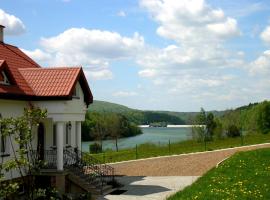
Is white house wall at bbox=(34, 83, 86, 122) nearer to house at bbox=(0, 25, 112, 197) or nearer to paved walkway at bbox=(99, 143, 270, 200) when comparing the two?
house at bbox=(0, 25, 112, 197)

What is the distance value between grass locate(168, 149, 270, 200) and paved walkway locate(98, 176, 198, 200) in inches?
59.1

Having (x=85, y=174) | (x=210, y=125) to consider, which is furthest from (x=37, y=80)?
(x=210, y=125)

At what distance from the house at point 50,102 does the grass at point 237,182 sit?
551cm

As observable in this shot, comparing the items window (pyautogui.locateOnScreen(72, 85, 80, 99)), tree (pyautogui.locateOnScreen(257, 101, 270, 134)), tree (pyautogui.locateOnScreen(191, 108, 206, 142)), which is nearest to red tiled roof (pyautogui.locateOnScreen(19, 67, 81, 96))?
window (pyautogui.locateOnScreen(72, 85, 80, 99))

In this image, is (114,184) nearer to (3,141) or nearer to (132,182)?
(132,182)

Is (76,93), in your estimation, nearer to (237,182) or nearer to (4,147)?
(4,147)

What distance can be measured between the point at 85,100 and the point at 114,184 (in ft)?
14.8

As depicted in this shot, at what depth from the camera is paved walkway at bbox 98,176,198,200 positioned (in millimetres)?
20541

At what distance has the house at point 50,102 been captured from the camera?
19.6 meters

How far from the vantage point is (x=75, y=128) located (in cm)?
2505

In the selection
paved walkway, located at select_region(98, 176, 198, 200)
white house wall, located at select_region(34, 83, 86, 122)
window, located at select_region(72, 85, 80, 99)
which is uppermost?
window, located at select_region(72, 85, 80, 99)

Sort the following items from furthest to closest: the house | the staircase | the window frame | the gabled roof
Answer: the staircase → the gabled roof → the house → the window frame

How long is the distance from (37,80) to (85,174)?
15.6ft

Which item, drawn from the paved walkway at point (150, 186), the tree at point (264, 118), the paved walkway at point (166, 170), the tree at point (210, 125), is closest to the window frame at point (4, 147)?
the paved walkway at point (150, 186)
